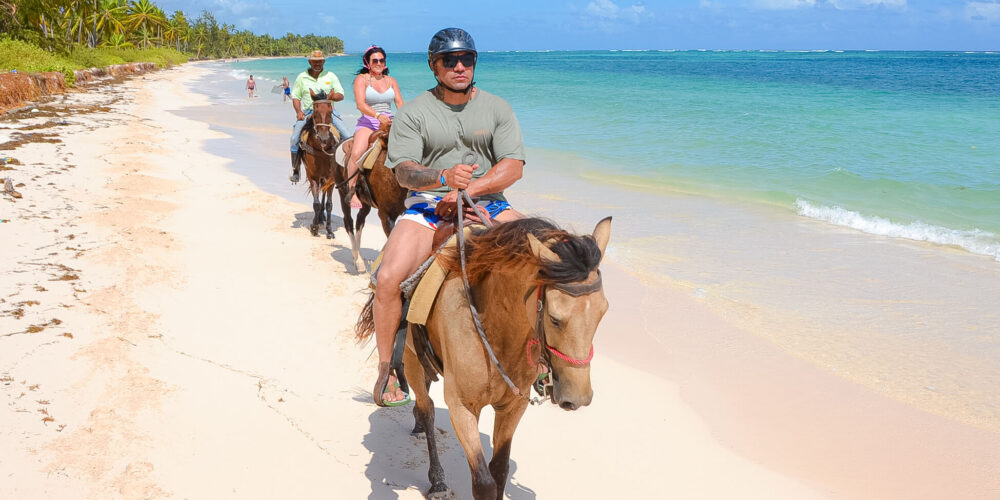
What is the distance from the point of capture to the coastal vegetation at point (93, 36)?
31.8 m

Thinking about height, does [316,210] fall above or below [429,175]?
below

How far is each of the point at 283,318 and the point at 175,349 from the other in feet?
4.00

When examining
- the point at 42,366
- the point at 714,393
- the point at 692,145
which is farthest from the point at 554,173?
the point at 42,366

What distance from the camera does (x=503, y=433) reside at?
3.65 meters

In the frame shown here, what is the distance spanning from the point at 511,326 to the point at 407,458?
80.2 inches

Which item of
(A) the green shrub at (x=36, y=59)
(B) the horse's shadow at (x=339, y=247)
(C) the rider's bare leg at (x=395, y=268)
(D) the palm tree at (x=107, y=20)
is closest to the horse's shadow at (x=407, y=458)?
(C) the rider's bare leg at (x=395, y=268)

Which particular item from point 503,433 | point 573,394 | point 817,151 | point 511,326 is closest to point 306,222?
point 503,433

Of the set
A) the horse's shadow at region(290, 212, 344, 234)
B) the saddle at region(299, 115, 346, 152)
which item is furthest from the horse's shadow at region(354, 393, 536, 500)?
the horse's shadow at region(290, 212, 344, 234)

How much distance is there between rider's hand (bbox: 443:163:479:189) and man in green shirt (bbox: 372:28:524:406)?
150mm

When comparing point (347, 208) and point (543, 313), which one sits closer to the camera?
point (543, 313)

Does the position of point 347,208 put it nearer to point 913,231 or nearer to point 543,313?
point 543,313

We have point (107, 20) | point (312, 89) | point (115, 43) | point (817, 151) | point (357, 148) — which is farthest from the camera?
point (115, 43)

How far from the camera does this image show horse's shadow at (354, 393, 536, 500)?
14.3 ft

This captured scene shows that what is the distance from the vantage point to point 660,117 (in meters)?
30.1
